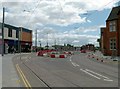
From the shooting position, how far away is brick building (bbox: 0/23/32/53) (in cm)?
9938

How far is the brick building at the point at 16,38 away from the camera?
99375 millimetres

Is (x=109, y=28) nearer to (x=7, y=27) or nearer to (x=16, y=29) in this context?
(x=7, y=27)

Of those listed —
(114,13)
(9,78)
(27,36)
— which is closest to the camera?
(9,78)

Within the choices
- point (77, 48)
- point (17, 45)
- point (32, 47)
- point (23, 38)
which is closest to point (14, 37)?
point (17, 45)

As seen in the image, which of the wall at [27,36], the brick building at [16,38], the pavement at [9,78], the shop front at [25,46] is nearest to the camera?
the pavement at [9,78]

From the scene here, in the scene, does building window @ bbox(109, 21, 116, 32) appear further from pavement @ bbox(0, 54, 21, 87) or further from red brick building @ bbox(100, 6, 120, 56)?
pavement @ bbox(0, 54, 21, 87)

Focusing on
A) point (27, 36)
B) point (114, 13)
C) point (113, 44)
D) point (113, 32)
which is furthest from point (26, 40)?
point (113, 32)

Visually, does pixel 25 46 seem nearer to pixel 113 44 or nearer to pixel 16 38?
pixel 16 38

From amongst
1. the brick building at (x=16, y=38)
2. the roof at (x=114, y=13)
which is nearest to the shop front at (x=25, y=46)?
the brick building at (x=16, y=38)

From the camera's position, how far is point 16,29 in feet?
373

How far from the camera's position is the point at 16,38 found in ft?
367

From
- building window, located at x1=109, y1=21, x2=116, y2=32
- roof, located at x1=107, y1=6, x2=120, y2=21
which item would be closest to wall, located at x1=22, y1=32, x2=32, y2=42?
roof, located at x1=107, y1=6, x2=120, y2=21

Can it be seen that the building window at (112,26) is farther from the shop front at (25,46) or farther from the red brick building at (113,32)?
the shop front at (25,46)

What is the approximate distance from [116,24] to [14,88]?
40804 mm
